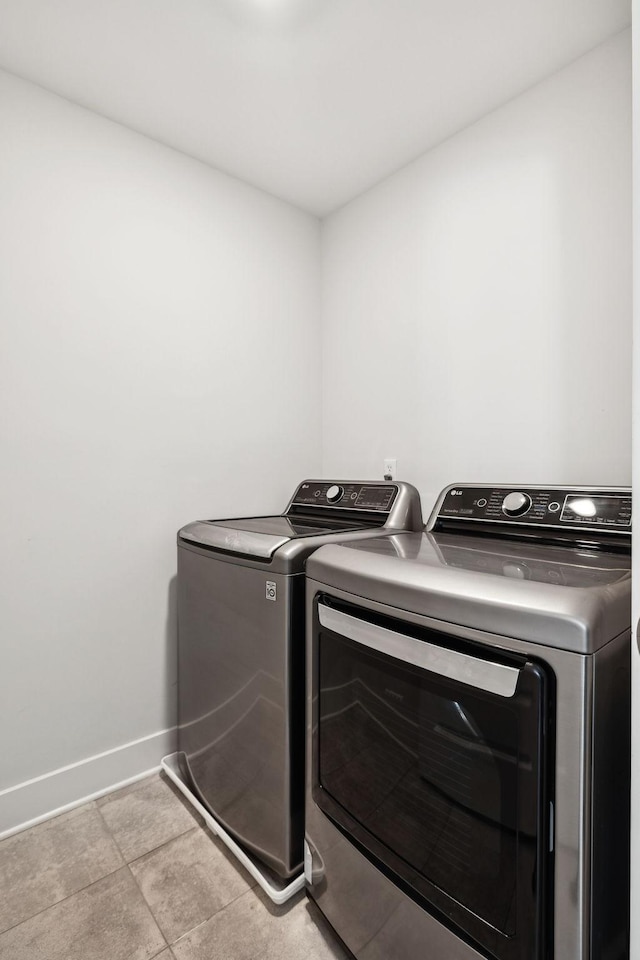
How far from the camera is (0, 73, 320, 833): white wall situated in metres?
1.51

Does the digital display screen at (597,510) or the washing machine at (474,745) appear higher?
the digital display screen at (597,510)

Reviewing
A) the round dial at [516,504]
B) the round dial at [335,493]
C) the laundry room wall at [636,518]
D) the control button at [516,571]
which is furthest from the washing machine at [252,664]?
the laundry room wall at [636,518]

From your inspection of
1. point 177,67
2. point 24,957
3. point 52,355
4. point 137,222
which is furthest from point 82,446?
point 24,957

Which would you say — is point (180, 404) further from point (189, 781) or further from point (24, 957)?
point (24, 957)

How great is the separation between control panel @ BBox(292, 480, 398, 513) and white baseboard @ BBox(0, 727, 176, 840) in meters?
1.05

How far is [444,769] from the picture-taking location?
865 millimetres

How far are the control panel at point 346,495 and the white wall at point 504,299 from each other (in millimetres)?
235

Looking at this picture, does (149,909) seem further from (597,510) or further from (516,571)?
(597,510)

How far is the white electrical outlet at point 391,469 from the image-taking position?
2.02 m

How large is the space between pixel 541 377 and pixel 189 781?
184 cm

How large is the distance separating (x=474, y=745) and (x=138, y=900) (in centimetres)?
107

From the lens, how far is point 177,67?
1.48 m

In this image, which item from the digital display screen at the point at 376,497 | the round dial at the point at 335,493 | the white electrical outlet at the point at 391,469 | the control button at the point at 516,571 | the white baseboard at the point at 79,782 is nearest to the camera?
the control button at the point at 516,571

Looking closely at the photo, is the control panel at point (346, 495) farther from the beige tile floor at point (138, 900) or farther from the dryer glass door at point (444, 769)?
the beige tile floor at point (138, 900)
